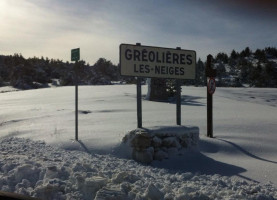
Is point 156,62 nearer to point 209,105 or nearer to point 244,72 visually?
point 209,105

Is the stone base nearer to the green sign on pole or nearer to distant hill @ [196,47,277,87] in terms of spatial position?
the green sign on pole

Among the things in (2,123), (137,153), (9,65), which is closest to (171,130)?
(137,153)

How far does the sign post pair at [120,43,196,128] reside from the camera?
25.4 feet

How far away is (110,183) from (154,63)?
150 inches

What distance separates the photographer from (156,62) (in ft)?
26.5

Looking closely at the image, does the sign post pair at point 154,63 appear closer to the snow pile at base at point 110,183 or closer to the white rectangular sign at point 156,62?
the white rectangular sign at point 156,62

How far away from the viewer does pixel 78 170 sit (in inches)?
219


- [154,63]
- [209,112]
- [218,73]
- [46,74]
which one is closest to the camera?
[154,63]

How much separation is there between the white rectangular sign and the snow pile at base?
2353mm

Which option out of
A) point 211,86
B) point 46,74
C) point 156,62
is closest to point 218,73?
point 46,74

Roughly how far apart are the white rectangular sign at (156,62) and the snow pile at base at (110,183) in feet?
7.72

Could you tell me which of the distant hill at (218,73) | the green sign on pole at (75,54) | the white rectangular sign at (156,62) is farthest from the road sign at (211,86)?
the distant hill at (218,73)

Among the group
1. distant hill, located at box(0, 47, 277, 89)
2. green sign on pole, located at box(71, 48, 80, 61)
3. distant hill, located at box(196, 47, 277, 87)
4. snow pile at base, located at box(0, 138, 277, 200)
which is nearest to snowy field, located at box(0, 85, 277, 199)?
snow pile at base, located at box(0, 138, 277, 200)

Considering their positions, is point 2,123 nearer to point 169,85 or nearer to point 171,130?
point 171,130
